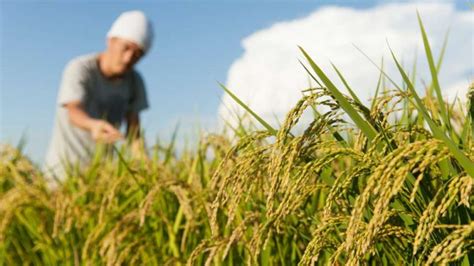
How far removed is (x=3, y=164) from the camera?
499 cm

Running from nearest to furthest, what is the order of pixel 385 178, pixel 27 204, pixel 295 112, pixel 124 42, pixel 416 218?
pixel 385 178
pixel 295 112
pixel 416 218
pixel 27 204
pixel 124 42

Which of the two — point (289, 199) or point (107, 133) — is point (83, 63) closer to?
point (107, 133)

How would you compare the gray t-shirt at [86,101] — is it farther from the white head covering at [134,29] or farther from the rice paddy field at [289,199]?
the rice paddy field at [289,199]

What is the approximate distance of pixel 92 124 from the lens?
6.27m

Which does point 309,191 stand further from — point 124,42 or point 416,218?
point 124,42

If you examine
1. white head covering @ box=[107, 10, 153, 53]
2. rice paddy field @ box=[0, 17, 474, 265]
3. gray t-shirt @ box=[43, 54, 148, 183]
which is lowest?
rice paddy field @ box=[0, 17, 474, 265]

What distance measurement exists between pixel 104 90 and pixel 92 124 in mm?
958

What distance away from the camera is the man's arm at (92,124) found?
17.9 ft

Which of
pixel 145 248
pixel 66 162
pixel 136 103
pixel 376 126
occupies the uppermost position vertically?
pixel 136 103

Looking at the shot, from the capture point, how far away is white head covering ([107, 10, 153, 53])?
7.25m

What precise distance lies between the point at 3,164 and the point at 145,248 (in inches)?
78.3

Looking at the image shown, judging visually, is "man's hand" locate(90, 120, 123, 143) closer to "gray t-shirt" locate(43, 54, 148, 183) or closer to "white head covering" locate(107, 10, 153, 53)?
"gray t-shirt" locate(43, 54, 148, 183)

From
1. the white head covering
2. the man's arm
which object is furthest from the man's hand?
the white head covering

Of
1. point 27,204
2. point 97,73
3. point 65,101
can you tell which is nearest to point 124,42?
point 97,73
